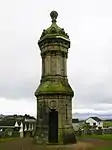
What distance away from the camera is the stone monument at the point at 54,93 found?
18625 mm

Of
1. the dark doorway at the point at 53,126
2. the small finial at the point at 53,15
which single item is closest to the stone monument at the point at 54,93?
the dark doorway at the point at 53,126

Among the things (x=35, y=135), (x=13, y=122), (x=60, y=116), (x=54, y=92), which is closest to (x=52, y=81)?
(x=54, y=92)

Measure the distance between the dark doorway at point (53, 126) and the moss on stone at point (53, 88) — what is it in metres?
1.39

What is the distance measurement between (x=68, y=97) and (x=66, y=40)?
13.3ft

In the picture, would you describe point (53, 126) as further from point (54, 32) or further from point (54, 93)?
point (54, 32)

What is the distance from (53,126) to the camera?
736 inches

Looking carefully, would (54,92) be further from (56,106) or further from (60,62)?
(60,62)

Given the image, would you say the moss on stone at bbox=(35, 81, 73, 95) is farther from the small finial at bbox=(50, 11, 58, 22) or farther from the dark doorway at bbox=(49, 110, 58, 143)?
the small finial at bbox=(50, 11, 58, 22)

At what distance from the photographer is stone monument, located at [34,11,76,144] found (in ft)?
61.1

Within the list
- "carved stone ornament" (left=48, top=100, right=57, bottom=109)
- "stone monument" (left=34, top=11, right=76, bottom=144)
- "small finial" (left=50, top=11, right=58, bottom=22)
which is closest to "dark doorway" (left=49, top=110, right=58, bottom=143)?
"stone monument" (left=34, top=11, right=76, bottom=144)

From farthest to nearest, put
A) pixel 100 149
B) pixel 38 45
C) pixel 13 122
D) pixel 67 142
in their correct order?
pixel 13 122 < pixel 38 45 < pixel 67 142 < pixel 100 149

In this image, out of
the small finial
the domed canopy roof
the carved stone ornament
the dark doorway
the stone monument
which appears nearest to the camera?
the dark doorway

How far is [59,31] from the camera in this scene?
2047cm

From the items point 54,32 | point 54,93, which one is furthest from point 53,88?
point 54,32
